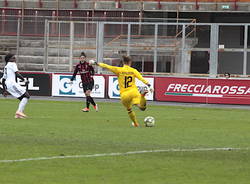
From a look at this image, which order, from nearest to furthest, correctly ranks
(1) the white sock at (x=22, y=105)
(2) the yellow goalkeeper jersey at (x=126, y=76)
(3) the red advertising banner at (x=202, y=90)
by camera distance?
(2) the yellow goalkeeper jersey at (x=126, y=76) < (1) the white sock at (x=22, y=105) < (3) the red advertising banner at (x=202, y=90)

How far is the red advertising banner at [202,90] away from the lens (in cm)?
3075

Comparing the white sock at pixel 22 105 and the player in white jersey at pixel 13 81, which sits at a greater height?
the player in white jersey at pixel 13 81

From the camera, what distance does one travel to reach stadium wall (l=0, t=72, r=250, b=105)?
3081 cm

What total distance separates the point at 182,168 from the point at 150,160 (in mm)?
878

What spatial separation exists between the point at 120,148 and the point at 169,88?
61.6ft

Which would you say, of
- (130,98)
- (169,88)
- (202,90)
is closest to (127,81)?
(130,98)

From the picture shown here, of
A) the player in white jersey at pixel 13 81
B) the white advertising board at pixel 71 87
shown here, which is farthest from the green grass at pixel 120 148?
the white advertising board at pixel 71 87

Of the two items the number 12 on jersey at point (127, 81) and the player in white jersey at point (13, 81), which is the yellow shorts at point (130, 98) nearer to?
the number 12 on jersey at point (127, 81)

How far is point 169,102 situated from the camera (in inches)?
1243

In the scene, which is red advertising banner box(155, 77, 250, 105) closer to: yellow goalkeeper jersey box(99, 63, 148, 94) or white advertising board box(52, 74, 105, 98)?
white advertising board box(52, 74, 105, 98)

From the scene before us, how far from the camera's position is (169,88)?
31.6 meters

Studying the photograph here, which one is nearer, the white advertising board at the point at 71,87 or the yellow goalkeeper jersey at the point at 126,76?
the yellow goalkeeper jersey at the point at 126,76

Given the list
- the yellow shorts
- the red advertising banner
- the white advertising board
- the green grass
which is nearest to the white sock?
the green grass

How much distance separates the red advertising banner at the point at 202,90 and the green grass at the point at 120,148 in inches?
351
